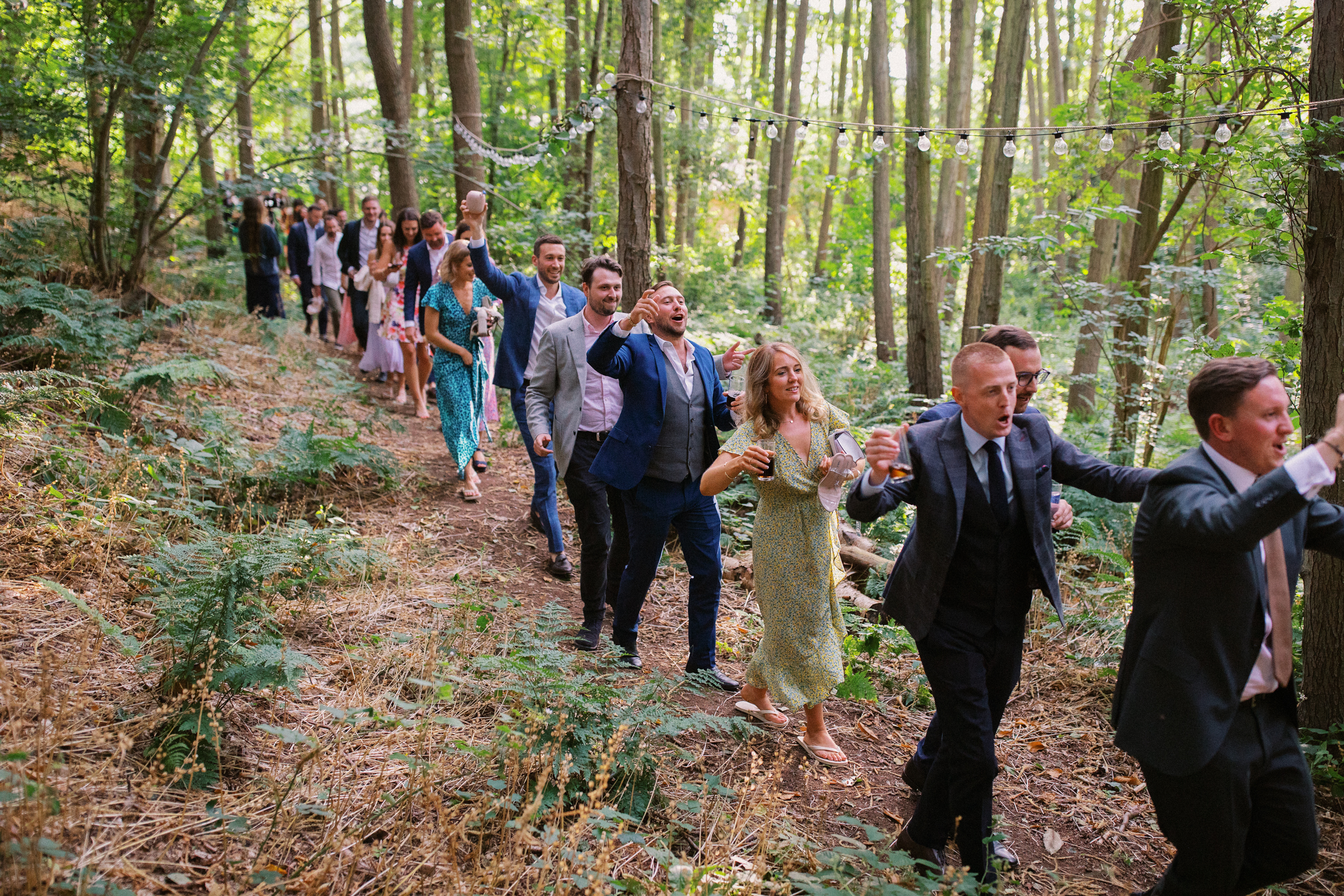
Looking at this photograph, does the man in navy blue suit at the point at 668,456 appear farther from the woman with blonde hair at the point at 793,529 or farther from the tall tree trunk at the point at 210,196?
the tall tree trunk at the point at 210,196

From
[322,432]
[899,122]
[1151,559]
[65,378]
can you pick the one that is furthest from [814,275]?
[1151,559]

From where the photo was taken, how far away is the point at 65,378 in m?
6.52

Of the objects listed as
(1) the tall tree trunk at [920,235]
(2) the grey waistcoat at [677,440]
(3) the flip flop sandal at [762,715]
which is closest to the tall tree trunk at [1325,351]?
(3) the flip flop sandal at [762,715]

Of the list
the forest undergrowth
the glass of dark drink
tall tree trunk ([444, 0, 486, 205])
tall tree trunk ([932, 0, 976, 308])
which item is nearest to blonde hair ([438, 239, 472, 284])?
the forest undergrowth

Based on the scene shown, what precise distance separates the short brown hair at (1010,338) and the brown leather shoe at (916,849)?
2.09 meters

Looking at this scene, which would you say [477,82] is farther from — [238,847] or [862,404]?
[238,847]

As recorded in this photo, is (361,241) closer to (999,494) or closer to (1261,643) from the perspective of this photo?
(999,494)

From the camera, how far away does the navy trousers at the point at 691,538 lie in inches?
188

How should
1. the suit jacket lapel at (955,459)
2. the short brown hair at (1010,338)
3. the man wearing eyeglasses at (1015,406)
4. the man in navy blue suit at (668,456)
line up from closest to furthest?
the suit jacket lapel at (955,459), the man wearing eyeglasses at (1015,406), the short brown hair at (1010,338), the man in navy blue suit at (668,456)

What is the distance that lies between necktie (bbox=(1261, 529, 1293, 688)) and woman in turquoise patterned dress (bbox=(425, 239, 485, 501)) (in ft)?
20.0

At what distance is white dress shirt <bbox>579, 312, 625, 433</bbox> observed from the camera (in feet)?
18.1

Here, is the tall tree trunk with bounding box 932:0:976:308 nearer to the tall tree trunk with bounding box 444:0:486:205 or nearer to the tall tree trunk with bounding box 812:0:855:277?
the tall tree trunk with bounding box 812:0:855:277

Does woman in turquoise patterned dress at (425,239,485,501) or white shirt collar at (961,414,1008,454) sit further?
woman in turquoise patterned dress at (425,239,485,501)

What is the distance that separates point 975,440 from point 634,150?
438 cm
